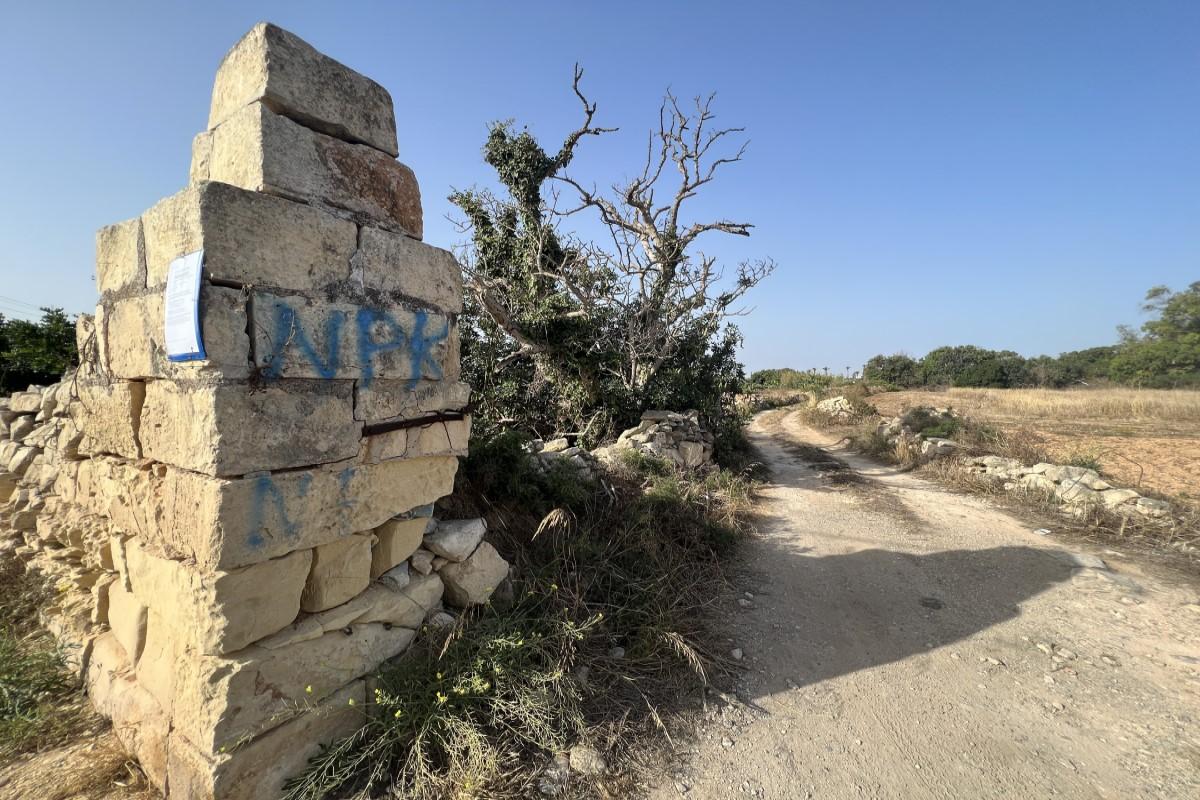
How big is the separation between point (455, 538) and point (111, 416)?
1754mm

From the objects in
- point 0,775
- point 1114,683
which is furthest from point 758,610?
point 0,775

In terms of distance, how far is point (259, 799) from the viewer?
184 cm

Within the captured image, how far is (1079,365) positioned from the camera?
33344mm

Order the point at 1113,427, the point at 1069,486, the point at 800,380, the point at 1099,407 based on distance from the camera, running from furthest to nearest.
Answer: the point at 800,380
the point at 1099,407
the point at 1113,427
the point at 1069,486

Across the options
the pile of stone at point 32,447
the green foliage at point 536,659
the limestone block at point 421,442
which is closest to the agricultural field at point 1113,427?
the green foliage at point 536,659

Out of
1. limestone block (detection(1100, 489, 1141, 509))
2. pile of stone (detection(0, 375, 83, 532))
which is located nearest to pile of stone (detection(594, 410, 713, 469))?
pile of stone (detection(0, 375, 83, 532))

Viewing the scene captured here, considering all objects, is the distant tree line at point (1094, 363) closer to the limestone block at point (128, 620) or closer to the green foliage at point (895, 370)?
the green foliage at point (895, 370)

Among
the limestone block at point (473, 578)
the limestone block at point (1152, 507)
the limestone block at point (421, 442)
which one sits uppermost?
the limestone block at point (421, 442)

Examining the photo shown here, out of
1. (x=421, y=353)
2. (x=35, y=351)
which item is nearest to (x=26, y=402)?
(x=35, y=351)

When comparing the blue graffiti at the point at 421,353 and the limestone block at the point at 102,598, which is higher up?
the blue graffiti at the point at 421,353

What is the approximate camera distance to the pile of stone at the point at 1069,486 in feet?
17.9

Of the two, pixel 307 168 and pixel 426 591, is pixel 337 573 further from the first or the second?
pixel 307 168

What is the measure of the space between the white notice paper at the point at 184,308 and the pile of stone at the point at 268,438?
4 cm

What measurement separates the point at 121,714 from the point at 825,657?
3956mm
